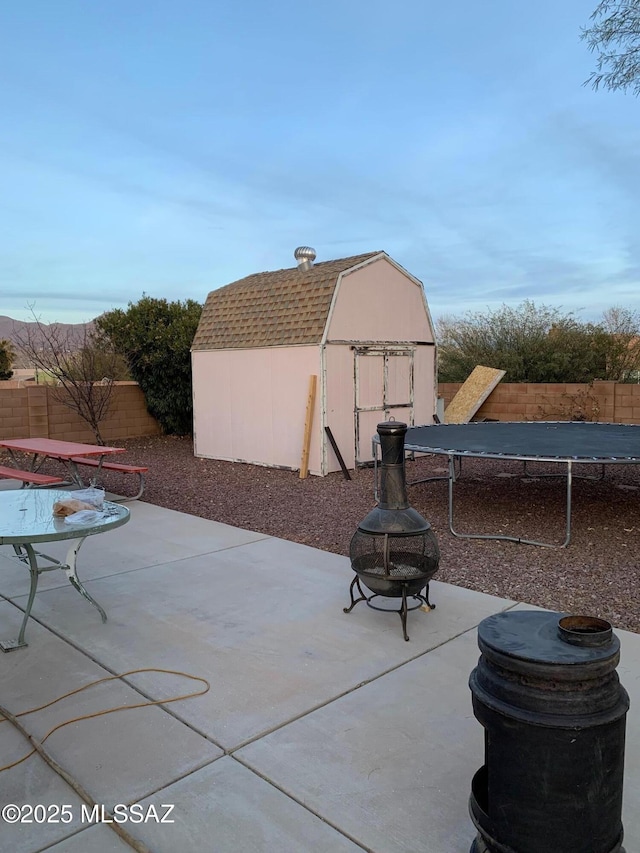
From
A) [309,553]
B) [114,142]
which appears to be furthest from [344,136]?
[309,553]

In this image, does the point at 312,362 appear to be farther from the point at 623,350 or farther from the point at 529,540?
the point at 623,350

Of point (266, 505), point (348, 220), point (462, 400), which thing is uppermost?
point (348, 220)

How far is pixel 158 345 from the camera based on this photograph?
44.9 feet

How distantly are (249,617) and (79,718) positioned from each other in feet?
Answer: 4.42

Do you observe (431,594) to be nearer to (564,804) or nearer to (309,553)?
(309,553)

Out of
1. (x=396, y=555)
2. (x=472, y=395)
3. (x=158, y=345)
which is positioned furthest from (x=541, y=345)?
(x=396, y=555)

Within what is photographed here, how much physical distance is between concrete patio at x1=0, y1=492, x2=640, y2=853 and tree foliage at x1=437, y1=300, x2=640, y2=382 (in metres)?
11.5

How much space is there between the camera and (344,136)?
34.3ft

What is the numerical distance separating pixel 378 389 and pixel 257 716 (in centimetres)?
761

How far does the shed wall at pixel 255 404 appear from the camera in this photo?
9.64 metres

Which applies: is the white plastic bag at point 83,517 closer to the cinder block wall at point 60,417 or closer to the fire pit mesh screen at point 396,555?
the fire pit mesh screen at point 396,555

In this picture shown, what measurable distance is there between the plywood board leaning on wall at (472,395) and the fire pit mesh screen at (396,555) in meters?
9.88

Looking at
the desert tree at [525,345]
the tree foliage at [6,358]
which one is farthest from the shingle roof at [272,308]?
the tree foliage at [6,358]

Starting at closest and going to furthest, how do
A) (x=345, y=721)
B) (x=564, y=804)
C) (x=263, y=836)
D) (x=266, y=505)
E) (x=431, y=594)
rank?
(x=564, y=804) < (x=263, y=836) < (x=345, y=721) < (x=431, y=594) < (x=266, y=505)
